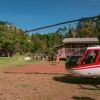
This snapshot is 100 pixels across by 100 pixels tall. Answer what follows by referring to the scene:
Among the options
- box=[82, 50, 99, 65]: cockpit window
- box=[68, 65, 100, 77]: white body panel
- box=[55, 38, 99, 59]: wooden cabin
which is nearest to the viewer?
box=[68, 65, 100, 77]: white body panel

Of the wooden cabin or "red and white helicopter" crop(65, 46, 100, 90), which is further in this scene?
the wooden cabin

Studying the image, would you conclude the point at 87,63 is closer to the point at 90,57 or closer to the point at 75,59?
the point at 90,57

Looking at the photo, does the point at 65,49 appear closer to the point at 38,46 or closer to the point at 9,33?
the point at 9,33

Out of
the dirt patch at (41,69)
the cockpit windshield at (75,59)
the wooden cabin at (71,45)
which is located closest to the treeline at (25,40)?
the wooden cabin at (71,45)

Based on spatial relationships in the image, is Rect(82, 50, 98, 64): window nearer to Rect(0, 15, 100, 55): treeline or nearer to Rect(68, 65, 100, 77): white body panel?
Rect(68, 65, 100, 77): white body panel

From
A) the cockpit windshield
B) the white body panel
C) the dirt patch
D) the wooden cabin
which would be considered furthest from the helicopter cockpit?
the wooden cabin

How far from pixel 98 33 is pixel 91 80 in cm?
6442

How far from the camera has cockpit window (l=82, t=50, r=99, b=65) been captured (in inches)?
442

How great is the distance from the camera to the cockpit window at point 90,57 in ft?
36.9

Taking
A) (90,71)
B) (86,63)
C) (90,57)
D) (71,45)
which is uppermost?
(71,45)

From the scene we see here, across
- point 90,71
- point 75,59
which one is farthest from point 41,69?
point 90,71

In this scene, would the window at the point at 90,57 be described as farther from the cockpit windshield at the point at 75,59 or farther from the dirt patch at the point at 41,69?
the dirt patch at the point at 41,69

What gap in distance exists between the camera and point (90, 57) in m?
11.4

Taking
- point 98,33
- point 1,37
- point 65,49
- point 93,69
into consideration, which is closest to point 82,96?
point 93,69
